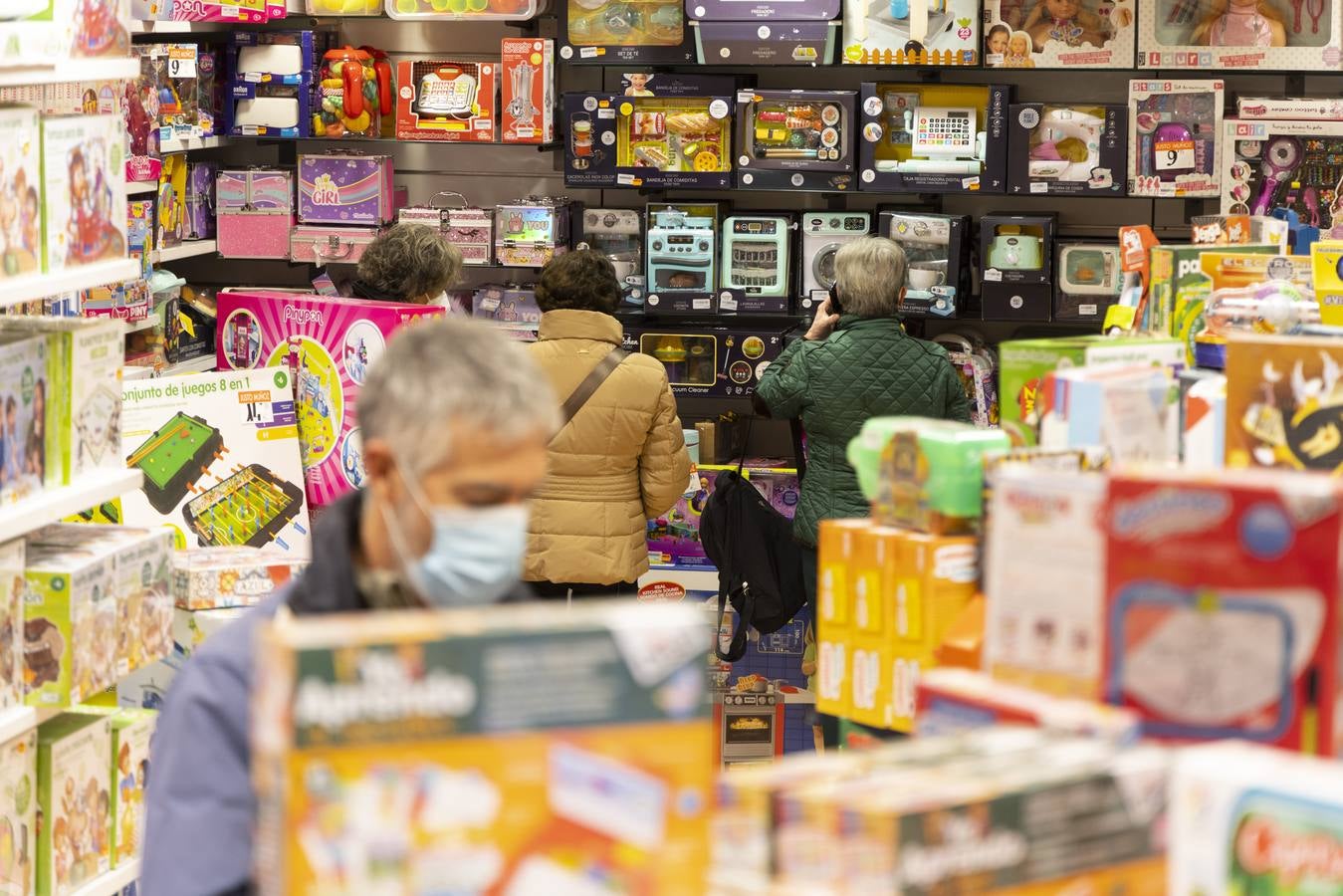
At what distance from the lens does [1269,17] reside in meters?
5.70

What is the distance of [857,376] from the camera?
A: 5.01 meters

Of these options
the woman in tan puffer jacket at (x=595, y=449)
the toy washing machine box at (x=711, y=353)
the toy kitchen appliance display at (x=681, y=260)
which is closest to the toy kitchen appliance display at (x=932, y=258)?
the toy washing machine box at (x=711, y=353)

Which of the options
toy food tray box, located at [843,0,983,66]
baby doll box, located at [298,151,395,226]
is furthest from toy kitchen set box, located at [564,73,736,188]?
baby doll box, located at [298,151,395,226]

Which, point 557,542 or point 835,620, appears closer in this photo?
point 835,620

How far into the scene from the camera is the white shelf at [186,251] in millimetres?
6109

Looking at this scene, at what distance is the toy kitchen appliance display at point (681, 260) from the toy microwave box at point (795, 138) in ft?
0.77

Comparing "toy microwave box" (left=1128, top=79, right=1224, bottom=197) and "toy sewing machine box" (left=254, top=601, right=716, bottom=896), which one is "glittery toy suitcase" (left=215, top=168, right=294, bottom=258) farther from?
"toy sewing machine box" (left=254, top=601, right=716, bottom=896)

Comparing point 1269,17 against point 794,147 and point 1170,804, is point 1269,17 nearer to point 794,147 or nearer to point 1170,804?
point 794,147

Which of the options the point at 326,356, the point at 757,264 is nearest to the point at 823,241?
the point at 757,264

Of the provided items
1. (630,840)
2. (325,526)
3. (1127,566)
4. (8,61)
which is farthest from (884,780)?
(8,61)

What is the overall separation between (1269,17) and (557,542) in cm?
285

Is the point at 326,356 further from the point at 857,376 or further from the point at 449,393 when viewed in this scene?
the point at 449,393

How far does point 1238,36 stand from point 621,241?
85.5 inches

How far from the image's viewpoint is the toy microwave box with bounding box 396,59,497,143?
6.28m
